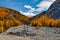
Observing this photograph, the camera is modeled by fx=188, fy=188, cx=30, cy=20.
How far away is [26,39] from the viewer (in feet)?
118

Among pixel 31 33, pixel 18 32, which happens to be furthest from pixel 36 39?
pixel 18 32

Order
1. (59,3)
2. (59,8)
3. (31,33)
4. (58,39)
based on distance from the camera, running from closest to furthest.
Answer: (58,39) < (31,33) < (59,8) < (59,3)

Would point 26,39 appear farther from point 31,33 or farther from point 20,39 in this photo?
point 31,33

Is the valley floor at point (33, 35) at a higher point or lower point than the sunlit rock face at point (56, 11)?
lower

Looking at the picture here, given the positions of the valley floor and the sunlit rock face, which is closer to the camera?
the valley floor

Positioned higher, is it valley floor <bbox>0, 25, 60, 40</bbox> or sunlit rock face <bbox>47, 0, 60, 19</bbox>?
sunlit rock face <bbox>47, 0, 60, 19</bbox>

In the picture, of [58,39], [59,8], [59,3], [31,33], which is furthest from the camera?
[59,3]

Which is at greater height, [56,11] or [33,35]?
[56,11]

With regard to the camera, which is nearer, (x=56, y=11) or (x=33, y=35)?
(x=33, y=35)

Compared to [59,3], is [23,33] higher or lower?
lower

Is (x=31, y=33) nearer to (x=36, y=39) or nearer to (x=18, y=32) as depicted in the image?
(x=18, y=32)

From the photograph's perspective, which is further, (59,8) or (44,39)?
(59,8)

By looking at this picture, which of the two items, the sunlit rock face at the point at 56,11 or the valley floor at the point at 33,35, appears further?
the sunlit rock face at the point at 56,11

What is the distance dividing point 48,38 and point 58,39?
2.56 metres
